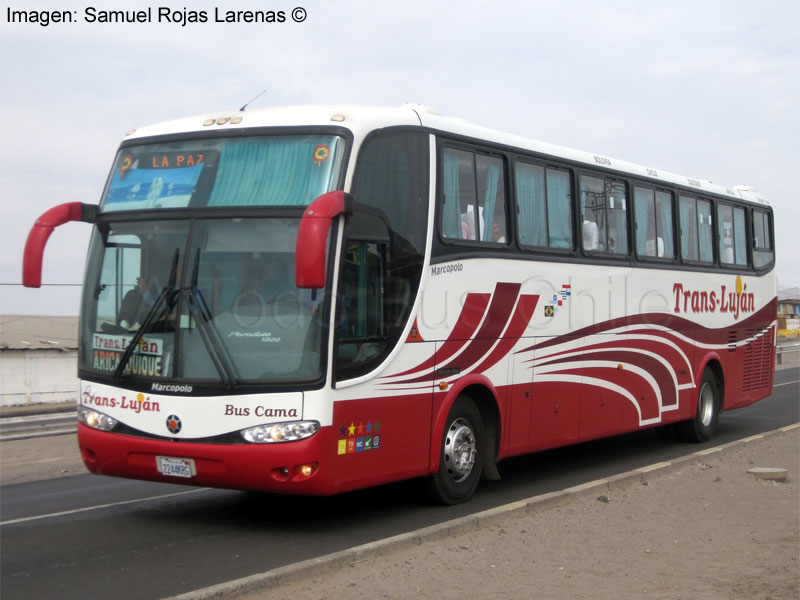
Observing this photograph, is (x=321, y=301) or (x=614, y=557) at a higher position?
(x=321, y=301)

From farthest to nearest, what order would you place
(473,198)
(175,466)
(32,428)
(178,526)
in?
(32,428), (473,198), (178,526), (175,466)

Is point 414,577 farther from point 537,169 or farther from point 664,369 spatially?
point 664,369

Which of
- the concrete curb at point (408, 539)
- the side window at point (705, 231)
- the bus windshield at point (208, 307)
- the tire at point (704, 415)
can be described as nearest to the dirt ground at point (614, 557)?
the concrete curb at point (408, 539)

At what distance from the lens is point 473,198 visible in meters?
10.4

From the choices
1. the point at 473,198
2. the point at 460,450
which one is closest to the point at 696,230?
the point at 473,198

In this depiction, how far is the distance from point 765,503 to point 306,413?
5.00 m

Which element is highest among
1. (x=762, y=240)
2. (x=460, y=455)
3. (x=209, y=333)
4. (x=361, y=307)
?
(x=762, y=240)

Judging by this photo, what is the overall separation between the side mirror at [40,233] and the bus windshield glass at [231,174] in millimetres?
259

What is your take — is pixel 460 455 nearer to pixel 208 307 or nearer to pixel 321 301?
pixel 321 301

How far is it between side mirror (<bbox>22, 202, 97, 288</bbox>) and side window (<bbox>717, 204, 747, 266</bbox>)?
1072 centimetres

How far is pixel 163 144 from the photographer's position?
30.7 feet

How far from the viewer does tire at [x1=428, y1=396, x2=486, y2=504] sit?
32.7 feet

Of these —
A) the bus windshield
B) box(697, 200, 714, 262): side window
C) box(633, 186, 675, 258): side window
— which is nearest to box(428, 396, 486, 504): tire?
the bus windshield

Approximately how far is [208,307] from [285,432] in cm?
123
